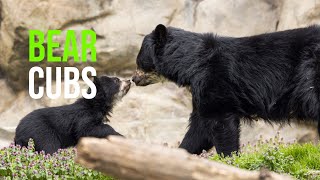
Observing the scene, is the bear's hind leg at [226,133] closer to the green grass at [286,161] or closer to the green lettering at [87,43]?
the green grass at [286,161]

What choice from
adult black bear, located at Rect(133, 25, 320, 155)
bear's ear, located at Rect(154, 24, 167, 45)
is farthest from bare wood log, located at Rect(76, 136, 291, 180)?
bear's ear, located at Rect(154, 24, 167, 45)

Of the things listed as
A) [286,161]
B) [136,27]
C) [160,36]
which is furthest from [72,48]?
[286,161]

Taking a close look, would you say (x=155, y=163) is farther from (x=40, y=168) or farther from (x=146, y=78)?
(x=146, y=78)

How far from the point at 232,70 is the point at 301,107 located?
860 millimetres

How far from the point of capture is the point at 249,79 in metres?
8.10

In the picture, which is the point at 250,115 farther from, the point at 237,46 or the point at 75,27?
the point at 75,27

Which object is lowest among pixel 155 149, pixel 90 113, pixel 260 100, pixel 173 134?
pixel 173 134

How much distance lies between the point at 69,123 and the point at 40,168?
268 centimetres

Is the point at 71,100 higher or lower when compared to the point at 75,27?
lower

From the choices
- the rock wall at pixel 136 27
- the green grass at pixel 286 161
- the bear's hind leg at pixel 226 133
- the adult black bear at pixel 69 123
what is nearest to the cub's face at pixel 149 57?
the adult black bear at pixel 69 123

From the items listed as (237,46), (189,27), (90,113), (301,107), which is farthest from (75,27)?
(301,107)

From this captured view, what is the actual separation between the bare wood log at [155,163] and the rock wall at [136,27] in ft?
28.7

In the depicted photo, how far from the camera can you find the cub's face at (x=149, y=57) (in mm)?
8594

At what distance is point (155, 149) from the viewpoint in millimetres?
3945
